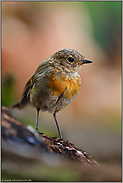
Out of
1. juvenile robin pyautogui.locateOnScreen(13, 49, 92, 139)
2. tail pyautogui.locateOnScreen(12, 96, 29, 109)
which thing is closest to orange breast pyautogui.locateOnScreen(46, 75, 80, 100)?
juvenile robin pyautogui.locateOnScreen(13, 49, 92, 139)

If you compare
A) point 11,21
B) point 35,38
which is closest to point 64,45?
point 35,38

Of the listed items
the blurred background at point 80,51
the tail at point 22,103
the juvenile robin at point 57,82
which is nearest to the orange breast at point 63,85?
the juvenile robin at point 57,82

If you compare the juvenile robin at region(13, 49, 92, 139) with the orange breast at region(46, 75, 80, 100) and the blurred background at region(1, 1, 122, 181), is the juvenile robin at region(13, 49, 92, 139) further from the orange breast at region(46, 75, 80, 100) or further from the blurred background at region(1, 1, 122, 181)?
the blurred background at region(1, 1, 122, 181)

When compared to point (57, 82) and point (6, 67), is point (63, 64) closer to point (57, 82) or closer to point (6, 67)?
point (57, 82)

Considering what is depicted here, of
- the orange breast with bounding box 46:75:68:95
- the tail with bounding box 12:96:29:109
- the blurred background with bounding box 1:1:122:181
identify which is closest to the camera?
the orange breast with bounding box 46:75:68:95

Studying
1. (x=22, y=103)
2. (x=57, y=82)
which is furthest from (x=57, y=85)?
(x=22, y=103)
